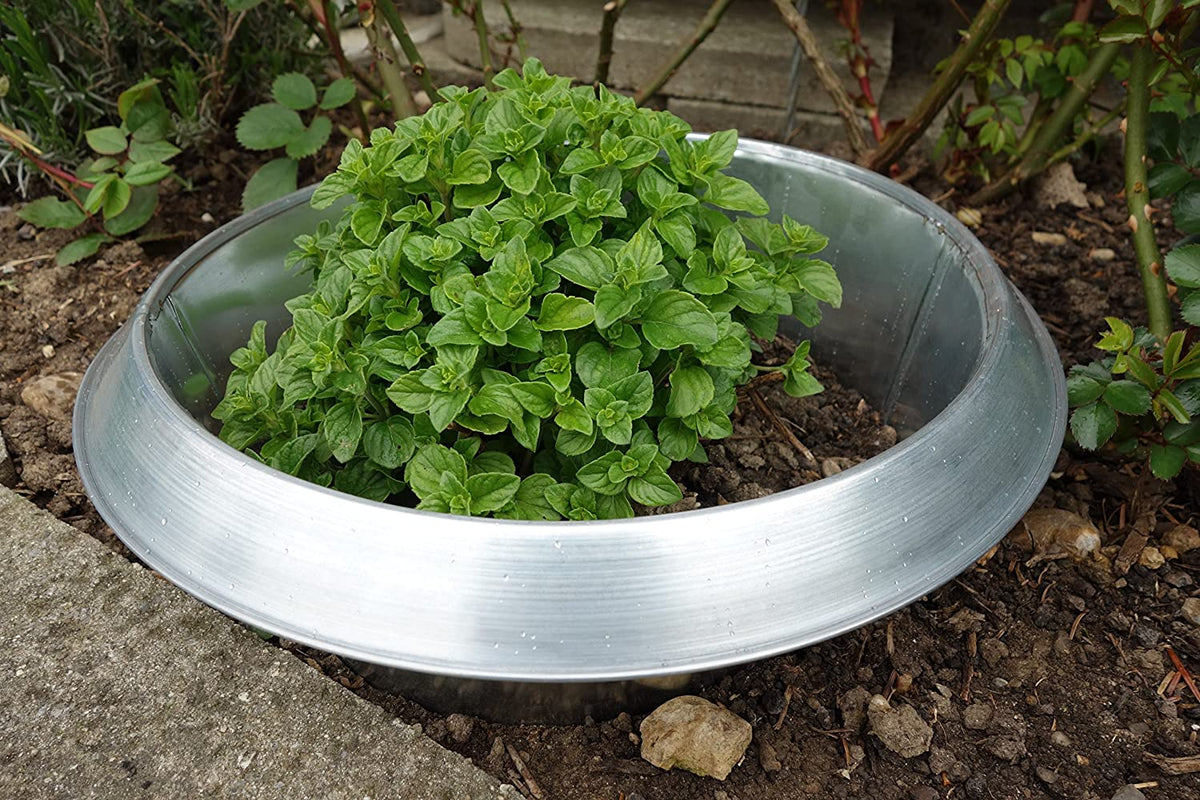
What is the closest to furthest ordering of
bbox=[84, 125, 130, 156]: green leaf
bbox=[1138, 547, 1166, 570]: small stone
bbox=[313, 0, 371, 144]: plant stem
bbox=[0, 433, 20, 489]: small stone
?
bbox=[1138, 547, 1166, 570]: small stone → bbox=[0, 433, 20, 489]: small stone → bbox=[313, 0, 371, 144]: plant stem → bbox=[84, 125, 130, 156]: green leaf

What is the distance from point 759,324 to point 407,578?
66 cm

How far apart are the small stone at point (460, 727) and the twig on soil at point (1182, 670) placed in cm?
108

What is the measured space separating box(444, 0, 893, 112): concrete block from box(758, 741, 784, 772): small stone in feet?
6.84

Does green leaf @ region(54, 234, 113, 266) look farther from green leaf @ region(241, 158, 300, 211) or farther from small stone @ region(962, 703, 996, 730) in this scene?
small stone @ region(962, 703, 996, 730)

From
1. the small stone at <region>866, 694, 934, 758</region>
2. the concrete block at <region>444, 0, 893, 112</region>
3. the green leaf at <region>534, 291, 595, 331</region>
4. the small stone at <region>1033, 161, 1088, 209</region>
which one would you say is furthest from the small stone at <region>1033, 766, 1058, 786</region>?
the concrete block at <region>444, 0, 893, 112</region>

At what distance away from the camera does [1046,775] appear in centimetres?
132

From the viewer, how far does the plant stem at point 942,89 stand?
1.94 metres

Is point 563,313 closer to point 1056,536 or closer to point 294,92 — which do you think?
point 1056,536

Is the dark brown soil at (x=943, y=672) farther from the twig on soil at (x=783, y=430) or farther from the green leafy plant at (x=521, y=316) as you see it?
the green leafy plant at (x=521, y=316)

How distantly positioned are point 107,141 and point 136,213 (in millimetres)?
191

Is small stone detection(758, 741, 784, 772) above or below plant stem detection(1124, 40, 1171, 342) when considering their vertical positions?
below

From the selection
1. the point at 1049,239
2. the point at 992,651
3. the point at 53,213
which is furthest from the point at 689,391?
the point at 53,213

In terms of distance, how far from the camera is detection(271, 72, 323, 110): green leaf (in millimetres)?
2164

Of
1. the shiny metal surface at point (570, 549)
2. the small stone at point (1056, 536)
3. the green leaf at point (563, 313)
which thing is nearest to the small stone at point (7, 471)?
the shiny metal surface at point (570, 549)
